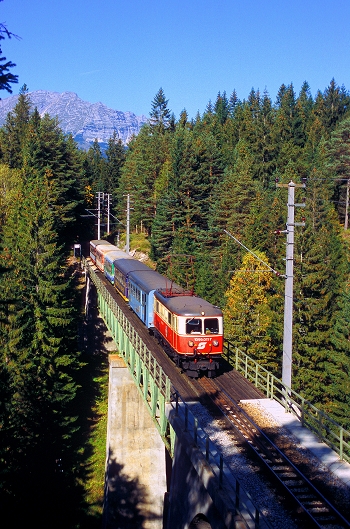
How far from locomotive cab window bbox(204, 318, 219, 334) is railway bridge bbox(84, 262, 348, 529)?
190 centimetres

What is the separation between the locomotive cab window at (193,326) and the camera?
19.2 metres

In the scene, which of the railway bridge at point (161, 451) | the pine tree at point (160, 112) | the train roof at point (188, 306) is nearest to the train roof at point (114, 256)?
the railway bridge at point (161, 451)

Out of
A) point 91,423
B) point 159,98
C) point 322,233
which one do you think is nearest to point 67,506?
point 91,423

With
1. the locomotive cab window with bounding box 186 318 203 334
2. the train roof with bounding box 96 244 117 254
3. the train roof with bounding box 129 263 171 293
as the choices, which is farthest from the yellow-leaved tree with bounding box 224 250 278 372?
the train roof with bounding box 96 244 117 254

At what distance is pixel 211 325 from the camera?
19.4 meters

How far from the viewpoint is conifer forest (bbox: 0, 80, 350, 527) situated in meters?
26.9

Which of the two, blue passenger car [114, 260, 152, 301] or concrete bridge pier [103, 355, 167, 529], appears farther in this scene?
blue passenger car [114, 260, 152, 301]

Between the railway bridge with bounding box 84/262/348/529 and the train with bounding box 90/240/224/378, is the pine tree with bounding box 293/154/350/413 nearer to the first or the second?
the railway bridge with bounding box 84/262/348/529

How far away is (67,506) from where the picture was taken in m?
28.0

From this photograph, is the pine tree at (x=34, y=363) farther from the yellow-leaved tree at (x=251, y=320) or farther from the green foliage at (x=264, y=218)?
the yellow-leaved tree at (x=251, y=320)

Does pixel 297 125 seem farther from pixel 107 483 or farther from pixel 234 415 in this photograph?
pixel 234 415

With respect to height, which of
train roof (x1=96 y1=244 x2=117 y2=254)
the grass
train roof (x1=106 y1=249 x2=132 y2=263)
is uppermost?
train roof (x1=96 y1=244 x2=117 y2=254)

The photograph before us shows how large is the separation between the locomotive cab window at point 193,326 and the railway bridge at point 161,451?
1.64 metres

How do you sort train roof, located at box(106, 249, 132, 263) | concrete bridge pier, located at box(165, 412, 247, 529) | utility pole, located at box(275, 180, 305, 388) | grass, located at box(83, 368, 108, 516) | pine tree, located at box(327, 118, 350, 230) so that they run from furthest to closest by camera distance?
1. pine tree, located at box(327, 118, 350, 230)
2. train roof, located at box(106, 249, 132, 263)
3. grass, located at box(83, 368, 108, 516)
4. utility pole, located at box(275, 180, 305, 388)
5. concrete bridge pier, located at box(165, 412, 247, 529)
